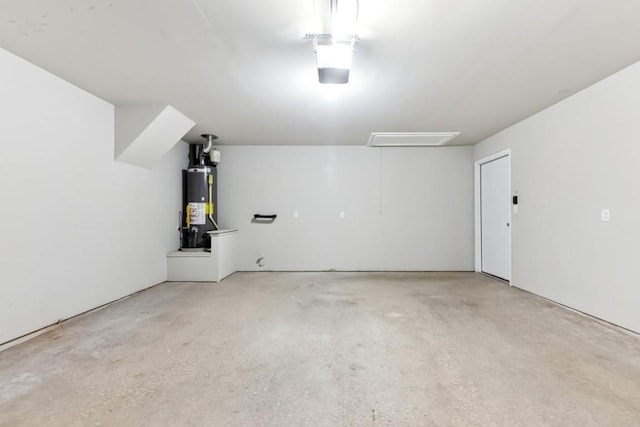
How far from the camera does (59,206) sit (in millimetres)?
3059

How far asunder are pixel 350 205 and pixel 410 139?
5.20ft

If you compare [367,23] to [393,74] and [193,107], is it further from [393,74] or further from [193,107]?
[193,107]

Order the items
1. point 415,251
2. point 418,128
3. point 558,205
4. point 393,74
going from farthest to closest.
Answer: point 415,251
point 418,128
point 558,205
point 393,74

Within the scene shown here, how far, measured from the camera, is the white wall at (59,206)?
260 cm

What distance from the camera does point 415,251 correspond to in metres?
5.93

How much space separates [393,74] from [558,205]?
2536 mm

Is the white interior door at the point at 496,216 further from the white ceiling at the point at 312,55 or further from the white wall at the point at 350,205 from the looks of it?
the white ceiling at the point at 312,55

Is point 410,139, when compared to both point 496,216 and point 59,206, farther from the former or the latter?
point 59,206

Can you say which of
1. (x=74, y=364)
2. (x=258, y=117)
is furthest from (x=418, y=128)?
(x=74, y=364)

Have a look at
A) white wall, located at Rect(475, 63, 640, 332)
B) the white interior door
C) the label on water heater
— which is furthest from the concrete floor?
the label on water heater

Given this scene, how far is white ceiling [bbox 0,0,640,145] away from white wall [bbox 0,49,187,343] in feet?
1.00

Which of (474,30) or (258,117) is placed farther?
(258,117)

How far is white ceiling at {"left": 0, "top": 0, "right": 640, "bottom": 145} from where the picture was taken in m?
2.03

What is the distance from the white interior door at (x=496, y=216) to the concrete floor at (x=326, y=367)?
140 centimetres
